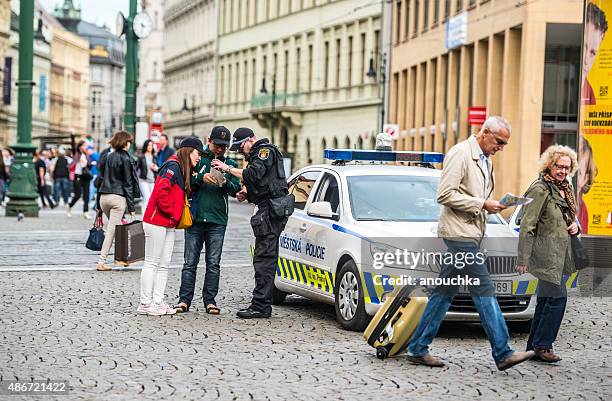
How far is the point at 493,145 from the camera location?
1073 centimetres

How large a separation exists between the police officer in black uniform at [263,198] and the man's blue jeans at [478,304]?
128 inches

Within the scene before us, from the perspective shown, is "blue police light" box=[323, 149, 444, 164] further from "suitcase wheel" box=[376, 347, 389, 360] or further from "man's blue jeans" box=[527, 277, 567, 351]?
"suitcase wheel" box=[376, 347, 389, 360]

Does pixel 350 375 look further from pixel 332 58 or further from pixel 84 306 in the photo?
pixel 332 58

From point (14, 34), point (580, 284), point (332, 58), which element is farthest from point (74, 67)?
point (580, 284)

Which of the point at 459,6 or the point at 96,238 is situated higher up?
the point at 459,6

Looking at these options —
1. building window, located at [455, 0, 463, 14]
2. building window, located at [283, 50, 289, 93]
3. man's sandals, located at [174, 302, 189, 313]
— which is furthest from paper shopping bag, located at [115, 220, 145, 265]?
building window, located at [283, 50, 289, 93]

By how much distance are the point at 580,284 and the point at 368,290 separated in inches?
248

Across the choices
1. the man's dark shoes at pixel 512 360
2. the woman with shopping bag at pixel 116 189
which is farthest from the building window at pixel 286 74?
the man's dark shoes at pixel 512 360

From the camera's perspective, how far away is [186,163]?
14195mm

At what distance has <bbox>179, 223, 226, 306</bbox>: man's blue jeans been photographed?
47.0ft

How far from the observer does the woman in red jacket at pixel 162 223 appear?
1403 cm

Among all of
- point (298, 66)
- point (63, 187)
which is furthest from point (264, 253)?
point (298, 66)

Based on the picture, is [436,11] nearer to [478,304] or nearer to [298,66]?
[298,66]
